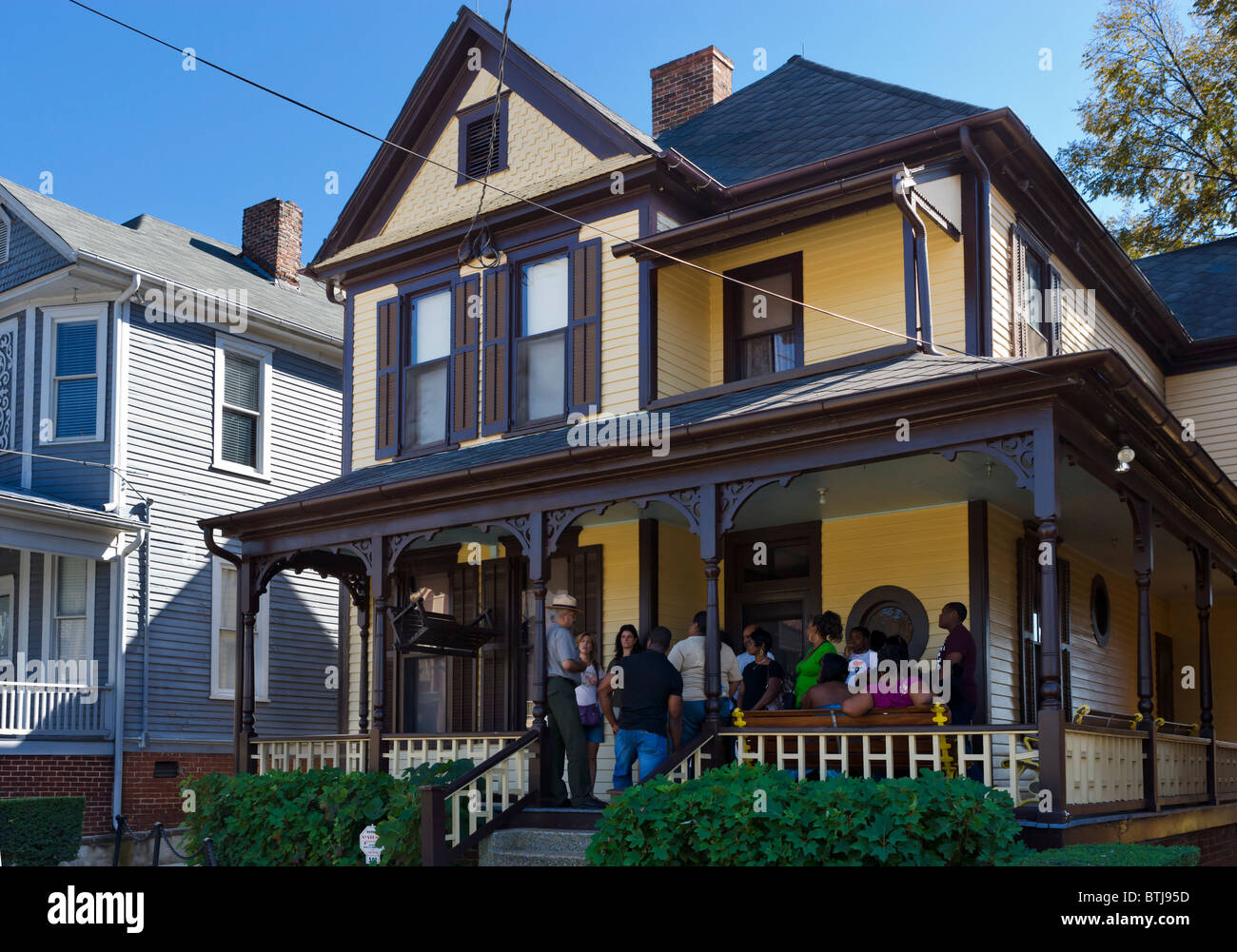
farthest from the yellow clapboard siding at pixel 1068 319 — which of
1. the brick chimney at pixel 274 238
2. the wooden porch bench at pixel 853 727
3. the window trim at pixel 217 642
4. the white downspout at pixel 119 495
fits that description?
the brick chimney at pixel 274 238

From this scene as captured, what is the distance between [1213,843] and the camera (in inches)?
544

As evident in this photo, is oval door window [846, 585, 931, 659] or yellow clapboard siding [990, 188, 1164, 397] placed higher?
yellow clapboard siding [990, 188, 1164, 397]

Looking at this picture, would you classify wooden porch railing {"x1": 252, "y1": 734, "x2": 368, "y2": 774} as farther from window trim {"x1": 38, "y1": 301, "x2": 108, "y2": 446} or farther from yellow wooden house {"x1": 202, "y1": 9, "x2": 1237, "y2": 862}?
window trim {"x1": 38, "y1": 301, "x2": 108, "y2": 446}

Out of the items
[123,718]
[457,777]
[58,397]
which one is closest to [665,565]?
[457,777]

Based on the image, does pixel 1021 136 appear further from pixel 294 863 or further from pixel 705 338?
pixel 294 863

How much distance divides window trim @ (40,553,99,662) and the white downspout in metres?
0.39

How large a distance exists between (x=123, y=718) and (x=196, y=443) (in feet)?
13.7

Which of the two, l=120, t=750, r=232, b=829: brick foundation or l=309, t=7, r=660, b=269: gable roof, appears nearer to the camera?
l=309, t=7, r=660, b=269: gable roof

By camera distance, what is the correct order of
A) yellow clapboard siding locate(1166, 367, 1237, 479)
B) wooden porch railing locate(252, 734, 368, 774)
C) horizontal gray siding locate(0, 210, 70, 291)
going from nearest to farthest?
1. wooden porch railing locate(252, 734, 368, 774)
2. yellow clapboard siding locate(1166, 367, 1237, 479)
3. horizontal gray siding locate(0, 210, 70, 291)

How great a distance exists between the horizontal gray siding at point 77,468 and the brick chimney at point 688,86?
327 inches

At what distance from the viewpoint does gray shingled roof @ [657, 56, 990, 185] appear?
14125mm

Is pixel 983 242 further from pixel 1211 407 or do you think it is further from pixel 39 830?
pixel 39 830

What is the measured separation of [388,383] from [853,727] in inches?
321

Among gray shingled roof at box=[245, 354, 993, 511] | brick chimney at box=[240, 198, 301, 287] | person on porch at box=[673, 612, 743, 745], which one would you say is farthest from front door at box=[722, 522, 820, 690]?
brick chimney at box=[240, 198, 301, 287]
